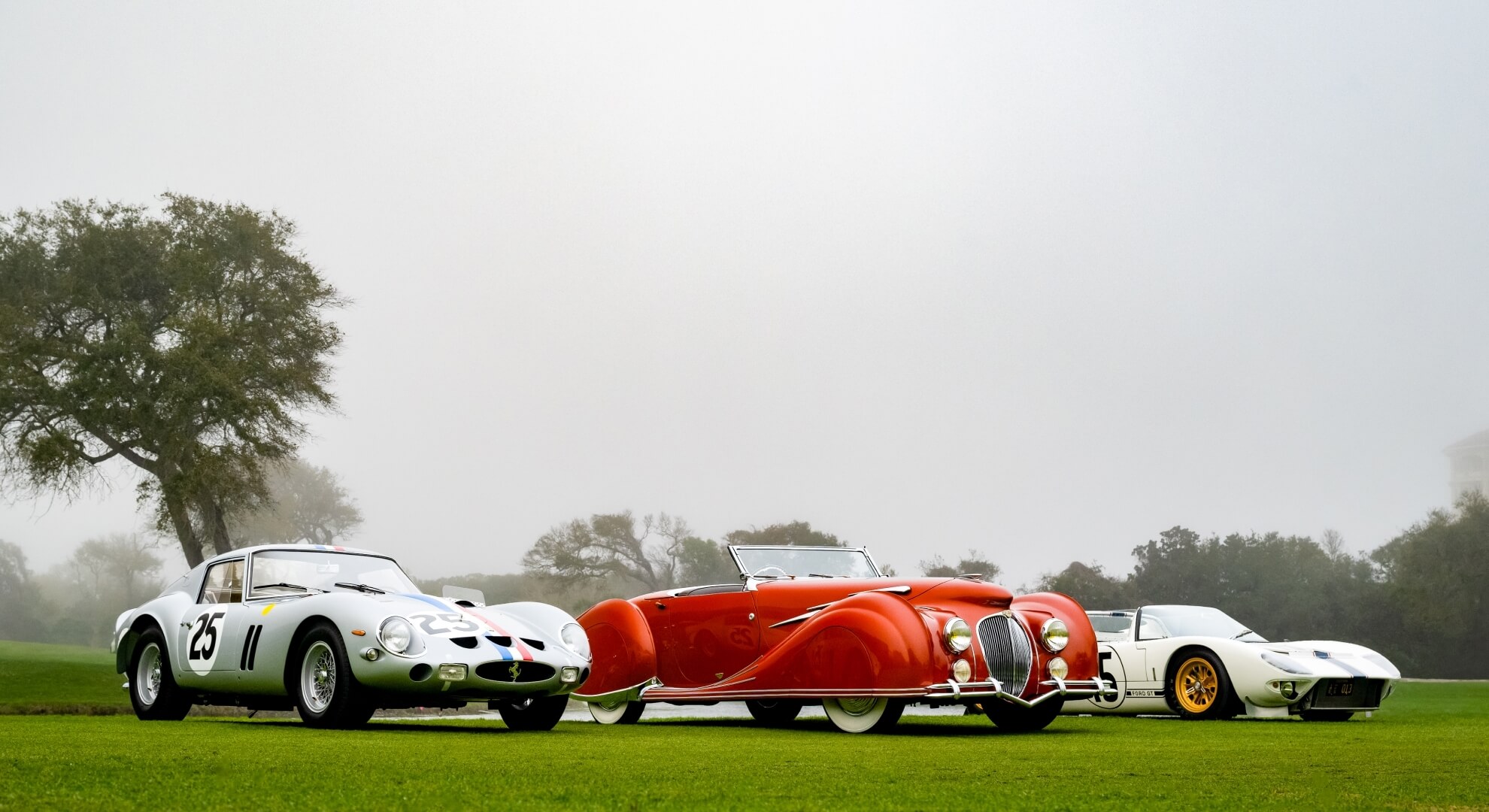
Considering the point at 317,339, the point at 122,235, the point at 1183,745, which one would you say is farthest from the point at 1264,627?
the point at 1183,745

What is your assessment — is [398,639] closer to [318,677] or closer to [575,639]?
[318,677]

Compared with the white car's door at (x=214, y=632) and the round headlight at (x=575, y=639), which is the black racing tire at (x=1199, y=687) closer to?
the round headlight at (x=575, y=639)

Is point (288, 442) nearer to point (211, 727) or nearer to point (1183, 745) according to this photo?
point (211, 727)

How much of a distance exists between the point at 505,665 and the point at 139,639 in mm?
4766

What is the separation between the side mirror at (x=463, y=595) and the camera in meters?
11.8

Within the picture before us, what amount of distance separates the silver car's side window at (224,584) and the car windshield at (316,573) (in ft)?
0.84

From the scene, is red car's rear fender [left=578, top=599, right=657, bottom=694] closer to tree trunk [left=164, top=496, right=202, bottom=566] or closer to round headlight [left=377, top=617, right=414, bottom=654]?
round headlight [left=377, top=617, right=414, bottom=654]

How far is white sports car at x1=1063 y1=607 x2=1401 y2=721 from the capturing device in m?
15.5

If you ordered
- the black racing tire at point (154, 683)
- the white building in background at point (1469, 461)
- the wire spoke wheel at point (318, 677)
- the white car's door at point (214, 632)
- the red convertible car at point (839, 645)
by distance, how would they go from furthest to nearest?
1. the white building in background at point (1469, 461)
2. the black racing tire at point (154, 683)
3. the white car's door at point (214, 632)
4. the red convertible car at point (839, 645)
5. the wire spoke wheel at point (318, 677)

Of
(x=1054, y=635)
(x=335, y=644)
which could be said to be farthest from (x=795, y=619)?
(x=335, y=644)

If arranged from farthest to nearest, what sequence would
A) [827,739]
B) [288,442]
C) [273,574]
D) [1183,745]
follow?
[288,442] → [273,574] → [827,739] → [1183,745]

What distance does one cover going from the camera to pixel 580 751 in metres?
8.48

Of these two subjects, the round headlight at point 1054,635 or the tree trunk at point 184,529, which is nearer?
the round headlight at point 1054,635

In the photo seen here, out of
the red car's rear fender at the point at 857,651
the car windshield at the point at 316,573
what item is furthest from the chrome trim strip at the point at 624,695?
the car windshield at the point at 316,573
